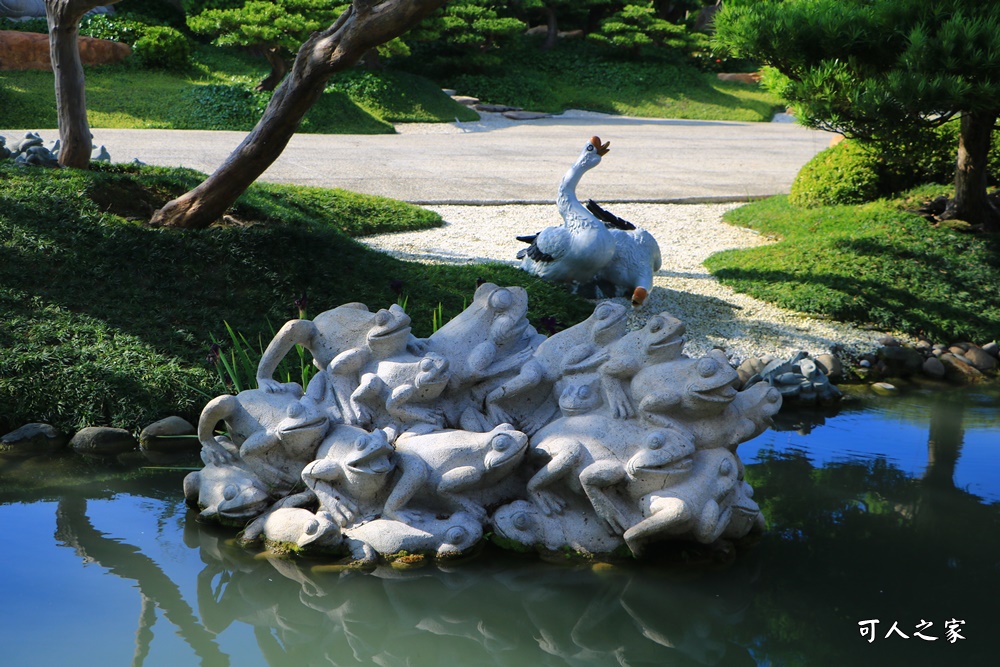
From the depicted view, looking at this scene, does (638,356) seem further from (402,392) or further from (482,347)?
(402,392)

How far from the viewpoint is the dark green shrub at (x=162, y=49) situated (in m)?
17.0

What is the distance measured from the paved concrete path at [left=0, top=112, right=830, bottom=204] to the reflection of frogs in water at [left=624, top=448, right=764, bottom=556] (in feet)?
23.2

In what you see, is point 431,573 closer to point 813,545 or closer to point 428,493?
point 428,493

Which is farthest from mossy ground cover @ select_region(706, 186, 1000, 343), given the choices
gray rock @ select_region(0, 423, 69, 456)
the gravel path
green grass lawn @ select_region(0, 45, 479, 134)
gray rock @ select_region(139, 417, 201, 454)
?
green grass lawn @ select_region(0, 45, 479, 134)

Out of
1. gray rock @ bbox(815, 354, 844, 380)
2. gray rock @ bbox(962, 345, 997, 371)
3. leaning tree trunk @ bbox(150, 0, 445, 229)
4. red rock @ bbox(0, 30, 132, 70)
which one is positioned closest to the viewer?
leaning tree trunk @ bbox(150, 0, 445, 229)

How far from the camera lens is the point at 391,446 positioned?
3229 millimetres

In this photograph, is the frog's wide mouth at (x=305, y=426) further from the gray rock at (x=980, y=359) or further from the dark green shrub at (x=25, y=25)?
the dark green shrub at (x=25, y=25)

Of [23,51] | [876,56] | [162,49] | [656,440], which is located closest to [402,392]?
[656,440]

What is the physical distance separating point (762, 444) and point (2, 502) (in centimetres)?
328

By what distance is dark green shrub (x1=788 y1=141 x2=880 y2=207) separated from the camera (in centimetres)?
926

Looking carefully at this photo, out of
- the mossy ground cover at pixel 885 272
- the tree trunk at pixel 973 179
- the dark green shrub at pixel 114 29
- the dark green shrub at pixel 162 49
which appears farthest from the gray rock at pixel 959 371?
the dark green shrub at pixel 114 29

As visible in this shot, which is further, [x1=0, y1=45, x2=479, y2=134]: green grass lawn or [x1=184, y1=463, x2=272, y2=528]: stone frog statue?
[x1=0, y1=45, x2=479, y2=134]: green grass lawn

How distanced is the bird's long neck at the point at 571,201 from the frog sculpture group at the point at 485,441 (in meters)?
2.85

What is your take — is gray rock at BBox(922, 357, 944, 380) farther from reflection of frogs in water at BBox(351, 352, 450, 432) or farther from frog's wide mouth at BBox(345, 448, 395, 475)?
frog's wide mouth at BBox(345, 448, 395, 475)
